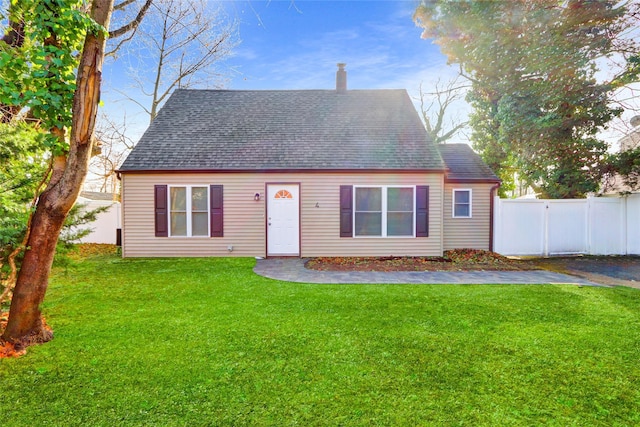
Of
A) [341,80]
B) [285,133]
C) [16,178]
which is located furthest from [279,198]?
[16,178]

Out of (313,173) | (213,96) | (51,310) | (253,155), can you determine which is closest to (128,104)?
(213,96)

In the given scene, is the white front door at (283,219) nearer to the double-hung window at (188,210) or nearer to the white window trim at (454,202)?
the double-hung window at (188,210)

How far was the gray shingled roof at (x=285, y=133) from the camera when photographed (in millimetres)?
9663

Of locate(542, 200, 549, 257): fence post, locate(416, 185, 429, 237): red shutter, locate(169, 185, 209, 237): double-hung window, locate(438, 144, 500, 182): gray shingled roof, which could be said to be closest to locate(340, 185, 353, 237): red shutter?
locate(416, 185, 429, 237): red shutter

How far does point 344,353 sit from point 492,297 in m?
3.35

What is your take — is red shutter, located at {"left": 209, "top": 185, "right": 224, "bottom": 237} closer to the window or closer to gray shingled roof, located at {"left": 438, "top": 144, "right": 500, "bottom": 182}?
gray shingled roof, located at {"left": 438, "top": 144, "right": 500, "bottom": 182}

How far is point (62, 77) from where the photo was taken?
11.8 ft

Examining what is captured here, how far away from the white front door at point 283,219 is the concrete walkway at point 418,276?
4.98 ft

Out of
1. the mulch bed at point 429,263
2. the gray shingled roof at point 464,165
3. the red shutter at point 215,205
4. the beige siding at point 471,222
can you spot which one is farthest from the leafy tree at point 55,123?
the beige siding at point 471,222

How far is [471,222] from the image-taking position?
10.9m

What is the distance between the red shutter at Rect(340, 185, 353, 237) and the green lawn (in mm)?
4061

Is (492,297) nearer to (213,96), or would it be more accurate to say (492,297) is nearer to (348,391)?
(348,391)

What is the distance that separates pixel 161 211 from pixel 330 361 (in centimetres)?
795

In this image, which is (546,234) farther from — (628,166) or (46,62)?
(46,62)
